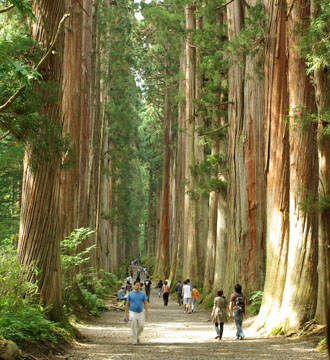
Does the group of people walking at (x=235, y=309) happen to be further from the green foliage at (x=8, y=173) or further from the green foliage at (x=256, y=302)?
the green foliage at (x=8, y=173)

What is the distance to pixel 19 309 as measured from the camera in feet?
30.8

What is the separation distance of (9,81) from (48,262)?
365 centimetres

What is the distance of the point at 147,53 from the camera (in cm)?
3941

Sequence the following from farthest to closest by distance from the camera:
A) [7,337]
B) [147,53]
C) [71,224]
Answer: [147,53]
[71,224]
[7,337]

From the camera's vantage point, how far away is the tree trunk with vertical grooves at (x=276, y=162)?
42.9 feet

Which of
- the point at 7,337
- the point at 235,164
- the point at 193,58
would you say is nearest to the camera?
the point at 7,337

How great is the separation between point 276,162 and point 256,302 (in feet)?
16.3

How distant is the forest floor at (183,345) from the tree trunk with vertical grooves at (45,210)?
1255mm

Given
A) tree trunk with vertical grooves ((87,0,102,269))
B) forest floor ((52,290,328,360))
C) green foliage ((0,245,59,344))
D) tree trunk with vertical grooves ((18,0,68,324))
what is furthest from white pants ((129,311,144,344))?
tree trunk with vertical grooves ((87,0,102,269))

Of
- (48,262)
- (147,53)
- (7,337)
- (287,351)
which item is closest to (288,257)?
(287,351)

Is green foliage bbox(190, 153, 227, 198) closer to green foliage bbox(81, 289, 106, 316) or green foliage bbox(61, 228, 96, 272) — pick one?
green foliage bbox(81, 289, 106, 316)

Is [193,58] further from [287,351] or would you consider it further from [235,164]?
[287,351]

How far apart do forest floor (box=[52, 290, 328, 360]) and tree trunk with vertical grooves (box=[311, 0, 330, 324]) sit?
3.51 feet

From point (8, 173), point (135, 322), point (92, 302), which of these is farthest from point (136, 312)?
Result: point (8, 173)
